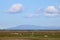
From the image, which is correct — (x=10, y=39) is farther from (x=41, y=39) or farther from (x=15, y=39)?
(x=41, y=39)

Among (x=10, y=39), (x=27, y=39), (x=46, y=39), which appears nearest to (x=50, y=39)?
(x=46, y=39)

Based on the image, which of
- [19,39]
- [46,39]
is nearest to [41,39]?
[46,39]

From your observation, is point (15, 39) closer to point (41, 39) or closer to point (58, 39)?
point (41, 39)

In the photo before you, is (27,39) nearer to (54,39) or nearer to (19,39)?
(19,39)

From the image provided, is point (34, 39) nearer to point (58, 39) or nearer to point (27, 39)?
point (27, 39)

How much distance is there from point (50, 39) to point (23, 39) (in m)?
5.28

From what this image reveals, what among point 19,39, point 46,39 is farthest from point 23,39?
point 46,39

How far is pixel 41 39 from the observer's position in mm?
49625

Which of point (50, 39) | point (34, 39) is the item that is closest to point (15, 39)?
point (34, 39)

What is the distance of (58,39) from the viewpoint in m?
49.4

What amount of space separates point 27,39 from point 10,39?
3370 millimetres

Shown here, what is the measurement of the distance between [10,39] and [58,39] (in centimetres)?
941

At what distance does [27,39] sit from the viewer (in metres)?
49.5

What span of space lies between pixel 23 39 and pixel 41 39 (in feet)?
11.7
